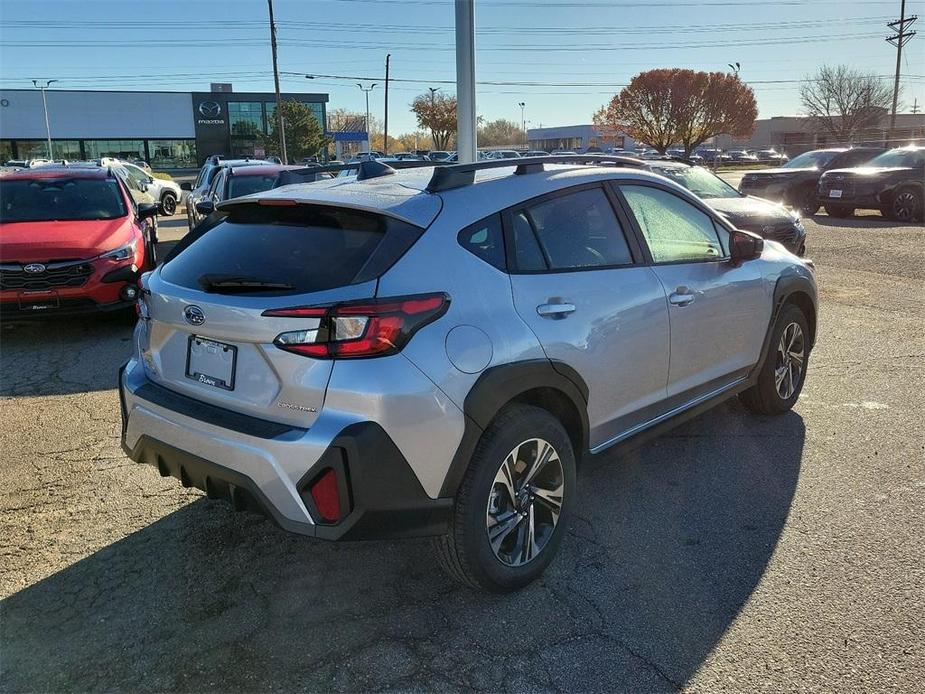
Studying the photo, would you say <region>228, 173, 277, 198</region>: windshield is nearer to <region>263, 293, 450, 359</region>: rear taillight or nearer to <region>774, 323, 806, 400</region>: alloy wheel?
<region>774, 323, 806, 400</region>: alloy wheel

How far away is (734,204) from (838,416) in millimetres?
5937

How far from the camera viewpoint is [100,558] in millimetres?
3293

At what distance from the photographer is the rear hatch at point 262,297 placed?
8.34ft

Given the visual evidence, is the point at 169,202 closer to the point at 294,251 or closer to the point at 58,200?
the point at 58,200

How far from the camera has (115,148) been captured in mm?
71938

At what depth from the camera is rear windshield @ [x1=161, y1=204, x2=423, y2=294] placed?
8.66 ft

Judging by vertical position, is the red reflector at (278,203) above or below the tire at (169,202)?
above

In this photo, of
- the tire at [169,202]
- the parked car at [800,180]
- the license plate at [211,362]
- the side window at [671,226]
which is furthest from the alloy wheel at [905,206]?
the tire at [169,202]

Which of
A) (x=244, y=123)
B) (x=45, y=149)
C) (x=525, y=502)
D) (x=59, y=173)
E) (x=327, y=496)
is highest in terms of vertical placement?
(x=244, y=123)

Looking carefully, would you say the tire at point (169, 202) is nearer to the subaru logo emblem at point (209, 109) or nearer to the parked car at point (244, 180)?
the parked car at point (244, 180)

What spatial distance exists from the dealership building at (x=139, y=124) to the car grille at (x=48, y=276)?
63.7 m

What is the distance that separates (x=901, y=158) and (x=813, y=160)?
289 cm

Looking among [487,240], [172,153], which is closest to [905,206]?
[487,240]

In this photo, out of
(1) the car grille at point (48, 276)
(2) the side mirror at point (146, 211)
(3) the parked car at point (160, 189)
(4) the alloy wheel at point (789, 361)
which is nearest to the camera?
(4) the alloy wheel at point (789, 361)
